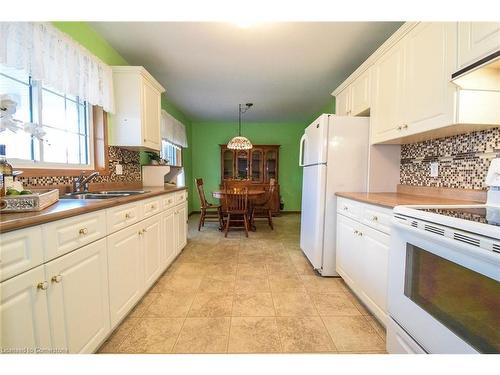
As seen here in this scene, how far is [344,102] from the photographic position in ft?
8.57

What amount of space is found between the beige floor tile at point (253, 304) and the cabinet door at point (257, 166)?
381 centimetres

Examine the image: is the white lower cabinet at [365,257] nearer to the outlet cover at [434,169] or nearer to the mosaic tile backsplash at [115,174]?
the outlet cover at [434,169]

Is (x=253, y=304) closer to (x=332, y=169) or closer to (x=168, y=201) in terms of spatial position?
(x=168, y=201)

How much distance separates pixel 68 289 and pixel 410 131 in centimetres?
226

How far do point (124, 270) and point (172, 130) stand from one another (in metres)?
3.03

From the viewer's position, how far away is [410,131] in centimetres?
160

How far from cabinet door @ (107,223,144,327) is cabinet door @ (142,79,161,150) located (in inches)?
49.3

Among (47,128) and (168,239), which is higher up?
(47,128)

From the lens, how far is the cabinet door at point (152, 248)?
1.76 meters

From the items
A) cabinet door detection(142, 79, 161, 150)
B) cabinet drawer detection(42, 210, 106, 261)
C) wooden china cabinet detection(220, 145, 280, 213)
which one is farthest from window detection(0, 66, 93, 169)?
wooden china cabinet detection(220, 145, 280, 213)

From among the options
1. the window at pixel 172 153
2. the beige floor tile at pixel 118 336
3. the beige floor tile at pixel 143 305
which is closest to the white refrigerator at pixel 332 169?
the beige floor tile at pixel 143 305

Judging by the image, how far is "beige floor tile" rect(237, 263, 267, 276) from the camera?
229cm

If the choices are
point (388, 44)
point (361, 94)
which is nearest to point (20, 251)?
point (388, 44)
